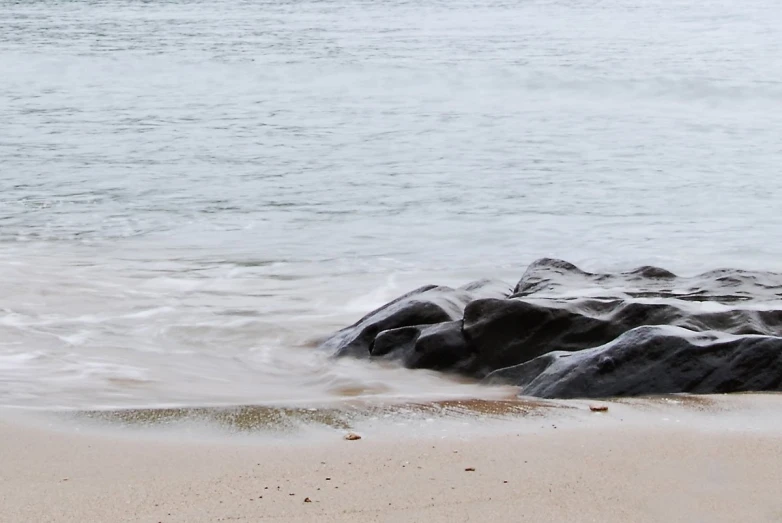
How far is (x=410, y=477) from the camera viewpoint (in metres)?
3.39

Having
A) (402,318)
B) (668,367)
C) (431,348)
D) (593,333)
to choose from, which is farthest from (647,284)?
(668,367)

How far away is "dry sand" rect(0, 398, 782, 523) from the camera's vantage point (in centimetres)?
312

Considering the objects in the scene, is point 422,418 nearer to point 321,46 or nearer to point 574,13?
point 321,46

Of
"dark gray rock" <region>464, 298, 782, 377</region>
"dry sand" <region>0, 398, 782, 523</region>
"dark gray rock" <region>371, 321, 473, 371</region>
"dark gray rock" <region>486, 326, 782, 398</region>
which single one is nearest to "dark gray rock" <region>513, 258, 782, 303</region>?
"dark gray rock" <region>464, 298, 782, 377</region>

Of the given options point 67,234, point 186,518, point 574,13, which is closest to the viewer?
point 186,518

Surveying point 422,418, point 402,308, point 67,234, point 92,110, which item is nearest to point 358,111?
point 92,110

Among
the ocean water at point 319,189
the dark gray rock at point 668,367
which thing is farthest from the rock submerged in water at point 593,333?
the ocean water at point 319,189

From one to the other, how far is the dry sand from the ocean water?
90cm

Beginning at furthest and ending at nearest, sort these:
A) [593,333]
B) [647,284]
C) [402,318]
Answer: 1. [647,284]
2. [402,318]
3. [593,333]

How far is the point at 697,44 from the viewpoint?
26.8m

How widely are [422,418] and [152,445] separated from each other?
1077 millimetres

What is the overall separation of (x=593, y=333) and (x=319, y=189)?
697cm

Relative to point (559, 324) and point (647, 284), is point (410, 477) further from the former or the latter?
point (647, 284)

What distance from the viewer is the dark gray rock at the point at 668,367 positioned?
177 inches
